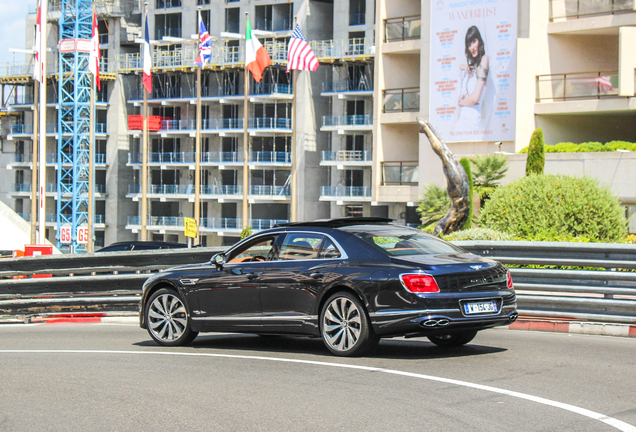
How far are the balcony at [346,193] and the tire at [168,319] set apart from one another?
51.2m

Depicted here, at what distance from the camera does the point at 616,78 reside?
34.5 metres

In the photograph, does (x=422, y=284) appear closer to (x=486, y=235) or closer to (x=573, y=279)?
(x=573, y=279)

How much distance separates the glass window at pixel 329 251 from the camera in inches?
386

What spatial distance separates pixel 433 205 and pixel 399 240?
81.2ft

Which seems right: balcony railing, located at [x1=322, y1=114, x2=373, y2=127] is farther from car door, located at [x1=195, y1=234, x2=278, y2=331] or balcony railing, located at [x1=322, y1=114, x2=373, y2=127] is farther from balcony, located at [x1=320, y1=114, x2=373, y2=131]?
car door, located at [x1=195, y1=234, x2=278, y2=331]

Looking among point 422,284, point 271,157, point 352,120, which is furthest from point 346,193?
point 422,284

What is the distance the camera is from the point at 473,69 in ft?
132

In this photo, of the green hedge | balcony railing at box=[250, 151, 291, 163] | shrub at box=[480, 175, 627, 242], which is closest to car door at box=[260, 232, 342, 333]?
shrub at box=[480, 175, 627, 242]

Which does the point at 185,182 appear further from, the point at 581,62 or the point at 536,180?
the point at 536,180

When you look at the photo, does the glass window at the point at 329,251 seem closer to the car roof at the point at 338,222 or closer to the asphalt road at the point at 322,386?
the car roof at the point at 338,222

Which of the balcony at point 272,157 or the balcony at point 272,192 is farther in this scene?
the balcony at point 272,157

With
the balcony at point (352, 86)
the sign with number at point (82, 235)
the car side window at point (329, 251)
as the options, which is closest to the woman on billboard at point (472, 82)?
the balcony at point (352, 86)

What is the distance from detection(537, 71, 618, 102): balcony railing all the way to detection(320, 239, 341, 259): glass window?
2760 cm

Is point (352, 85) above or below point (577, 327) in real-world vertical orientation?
above
